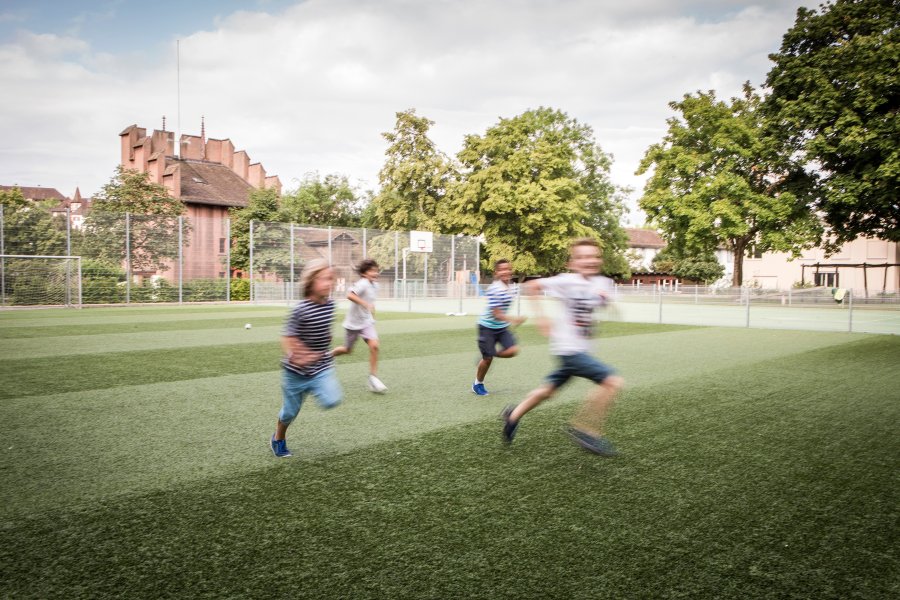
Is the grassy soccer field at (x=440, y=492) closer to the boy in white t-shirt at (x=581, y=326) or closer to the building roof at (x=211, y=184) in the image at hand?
the boy in white t-shirt at (x=581, y=326)

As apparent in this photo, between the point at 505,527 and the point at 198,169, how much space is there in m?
69.3

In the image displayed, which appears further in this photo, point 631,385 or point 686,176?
point 686,176

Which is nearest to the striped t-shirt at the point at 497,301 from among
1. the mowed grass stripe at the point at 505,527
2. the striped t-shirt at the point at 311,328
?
the mowed grass stripe at the point at 505,527

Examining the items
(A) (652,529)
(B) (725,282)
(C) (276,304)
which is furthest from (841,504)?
(B) (725,282)

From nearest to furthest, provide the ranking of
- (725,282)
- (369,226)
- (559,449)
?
1. (559,449)
2. (369,226)
3. (725,282)

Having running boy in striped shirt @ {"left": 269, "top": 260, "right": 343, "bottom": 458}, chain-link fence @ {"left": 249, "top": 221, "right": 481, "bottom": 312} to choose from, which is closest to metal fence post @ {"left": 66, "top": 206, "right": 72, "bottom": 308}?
chain-link fence @ {"left": 249, "top": 221, "right": 481, "bottom": 312}

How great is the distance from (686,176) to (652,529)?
43.4 metres

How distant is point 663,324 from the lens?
21.7m

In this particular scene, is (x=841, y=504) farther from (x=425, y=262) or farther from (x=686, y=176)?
(x=686, y=176)

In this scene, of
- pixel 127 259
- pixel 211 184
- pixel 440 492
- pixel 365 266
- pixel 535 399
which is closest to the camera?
pixel 440 492

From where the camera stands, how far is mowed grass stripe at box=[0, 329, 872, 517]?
4.89m

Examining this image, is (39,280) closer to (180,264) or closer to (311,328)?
(180,264)

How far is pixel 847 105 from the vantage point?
1375 inches

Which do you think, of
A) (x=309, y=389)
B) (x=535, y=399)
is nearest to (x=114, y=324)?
(x=309, y=389)
